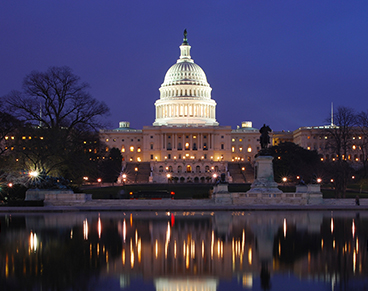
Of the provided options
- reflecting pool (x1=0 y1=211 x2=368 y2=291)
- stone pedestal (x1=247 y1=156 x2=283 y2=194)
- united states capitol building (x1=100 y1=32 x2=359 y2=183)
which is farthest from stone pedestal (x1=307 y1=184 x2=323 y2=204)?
united states capitol building (x1=100 y1=32 x2=359 y2=183)

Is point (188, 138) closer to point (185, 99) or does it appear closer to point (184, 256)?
point (185, 99)

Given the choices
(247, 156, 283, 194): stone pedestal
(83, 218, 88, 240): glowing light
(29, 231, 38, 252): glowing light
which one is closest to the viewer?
(29, 231, 38, 252): glowing light

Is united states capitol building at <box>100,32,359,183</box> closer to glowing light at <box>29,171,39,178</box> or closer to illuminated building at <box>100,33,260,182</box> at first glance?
illuminated building at <box>100,33,260,182</box>

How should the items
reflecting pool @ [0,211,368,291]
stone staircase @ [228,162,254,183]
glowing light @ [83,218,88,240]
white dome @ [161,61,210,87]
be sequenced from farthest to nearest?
white dome @ [161,61,210,87] < stone staircase @ [228,162,254,183] < glowing light @ [83,218,88,240] < reflecting pool @ [0,211,368,291]

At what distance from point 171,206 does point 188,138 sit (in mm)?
98331

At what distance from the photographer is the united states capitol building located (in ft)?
372

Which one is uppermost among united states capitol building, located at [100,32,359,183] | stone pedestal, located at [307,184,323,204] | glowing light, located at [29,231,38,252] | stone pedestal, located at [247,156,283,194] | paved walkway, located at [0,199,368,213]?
united states capitol building, located at [100,32,359,183]

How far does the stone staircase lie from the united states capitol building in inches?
7.4

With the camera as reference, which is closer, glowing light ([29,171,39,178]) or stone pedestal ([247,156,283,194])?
stone pedestal ([247,156,283,194])

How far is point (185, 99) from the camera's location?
14800cm

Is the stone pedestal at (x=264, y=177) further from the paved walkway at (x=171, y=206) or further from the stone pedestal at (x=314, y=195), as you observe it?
the stone pedestal at (x=314, y=195)

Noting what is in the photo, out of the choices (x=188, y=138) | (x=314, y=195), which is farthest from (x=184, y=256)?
(x=188, y=138)

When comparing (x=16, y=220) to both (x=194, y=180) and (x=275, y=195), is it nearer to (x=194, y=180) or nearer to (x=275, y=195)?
(x=275, y=195)

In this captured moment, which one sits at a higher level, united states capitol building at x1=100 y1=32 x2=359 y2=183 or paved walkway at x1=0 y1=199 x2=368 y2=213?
united states capitol building at x1=100 y1=32 x2=359 y2=183
